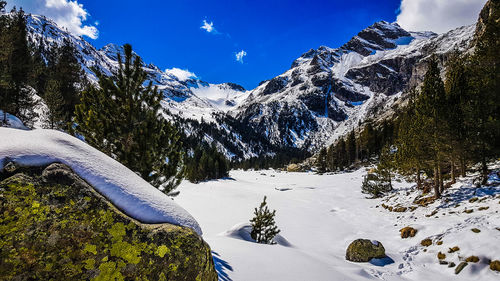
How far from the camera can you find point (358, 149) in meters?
78.4

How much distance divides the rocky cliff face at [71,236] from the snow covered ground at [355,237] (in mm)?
2786

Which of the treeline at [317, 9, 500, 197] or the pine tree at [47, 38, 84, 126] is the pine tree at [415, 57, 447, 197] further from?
the pine tree at [47, 38, 84, 126]


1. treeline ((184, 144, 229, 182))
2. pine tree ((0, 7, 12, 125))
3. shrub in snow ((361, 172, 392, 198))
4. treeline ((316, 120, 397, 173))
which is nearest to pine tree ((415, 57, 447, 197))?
shrub in snow ((361, 172, 392, 198))

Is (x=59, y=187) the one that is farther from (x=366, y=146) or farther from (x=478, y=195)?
(x=366, y=146)

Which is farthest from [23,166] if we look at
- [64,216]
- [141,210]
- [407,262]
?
[407,262]

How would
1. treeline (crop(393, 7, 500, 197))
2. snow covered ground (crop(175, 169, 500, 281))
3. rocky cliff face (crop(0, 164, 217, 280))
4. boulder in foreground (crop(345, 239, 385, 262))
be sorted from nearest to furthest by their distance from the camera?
rocky cliff face (crop(0, 164, 217, 280)) < snow covered ground (crop(175, 169, 500, 281)) < boulder in foreground (crop(345, 239, 385, 262)) < treeline (crop(393, 7, 500, 197))

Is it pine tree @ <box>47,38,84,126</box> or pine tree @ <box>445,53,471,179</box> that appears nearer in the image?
pine tree @ <box>445,53,471,179</box>

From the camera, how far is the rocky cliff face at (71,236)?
1.75 m

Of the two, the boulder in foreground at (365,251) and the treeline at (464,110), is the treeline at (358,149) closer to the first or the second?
the treeline at (464,110)

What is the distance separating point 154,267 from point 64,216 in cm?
102

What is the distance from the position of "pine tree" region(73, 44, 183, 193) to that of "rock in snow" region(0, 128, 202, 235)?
204 inches

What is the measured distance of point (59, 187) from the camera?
85.0 inches

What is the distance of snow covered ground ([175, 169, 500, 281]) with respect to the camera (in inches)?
261

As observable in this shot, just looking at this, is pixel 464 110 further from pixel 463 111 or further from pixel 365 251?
pixel 365 251
